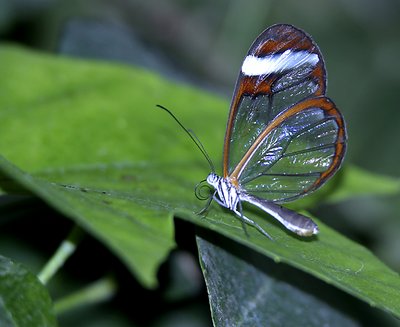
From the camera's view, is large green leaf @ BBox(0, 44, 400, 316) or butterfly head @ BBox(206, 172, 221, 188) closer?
large green leaf @ BBox(0, 44, 400, 316)

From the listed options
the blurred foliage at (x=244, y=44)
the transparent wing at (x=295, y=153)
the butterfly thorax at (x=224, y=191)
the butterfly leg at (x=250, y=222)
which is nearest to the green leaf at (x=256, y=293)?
the butterfly leg at (x=250, y=222)

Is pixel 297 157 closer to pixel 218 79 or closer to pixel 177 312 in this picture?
pixel 177 312

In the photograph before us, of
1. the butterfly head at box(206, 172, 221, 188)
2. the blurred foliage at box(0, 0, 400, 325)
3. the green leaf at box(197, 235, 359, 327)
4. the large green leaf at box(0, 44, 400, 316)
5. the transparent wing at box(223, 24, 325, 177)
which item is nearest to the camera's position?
the large green leaf at box(0, 44, 400, 316)

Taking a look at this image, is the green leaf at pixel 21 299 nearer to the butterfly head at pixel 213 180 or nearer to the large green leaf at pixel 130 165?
the large green leaf at pixel 130 165

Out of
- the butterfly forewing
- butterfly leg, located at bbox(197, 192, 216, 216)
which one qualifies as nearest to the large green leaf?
butterfly leg, located at bbox(197, 192, 216, 216)

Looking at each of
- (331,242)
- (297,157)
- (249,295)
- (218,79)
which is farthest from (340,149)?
(218,79)

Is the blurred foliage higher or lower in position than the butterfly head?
lower

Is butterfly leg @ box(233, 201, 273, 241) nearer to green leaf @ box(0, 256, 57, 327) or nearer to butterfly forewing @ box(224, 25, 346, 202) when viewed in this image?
butterfly forewing @ box(224, 25, 346, 202)

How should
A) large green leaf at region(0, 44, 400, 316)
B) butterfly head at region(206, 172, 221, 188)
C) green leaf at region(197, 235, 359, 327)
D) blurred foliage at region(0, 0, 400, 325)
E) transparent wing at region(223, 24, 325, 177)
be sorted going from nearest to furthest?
large green leaf at region(0, 44, 400, 316)
green leaf at region(197, 235, 359, 327)
transparent wing at region(223, 24, 325, 177)
butterfly head at region(206, 172, 221, 188)
blurred foliage at region(0, 0, 400, 325)
